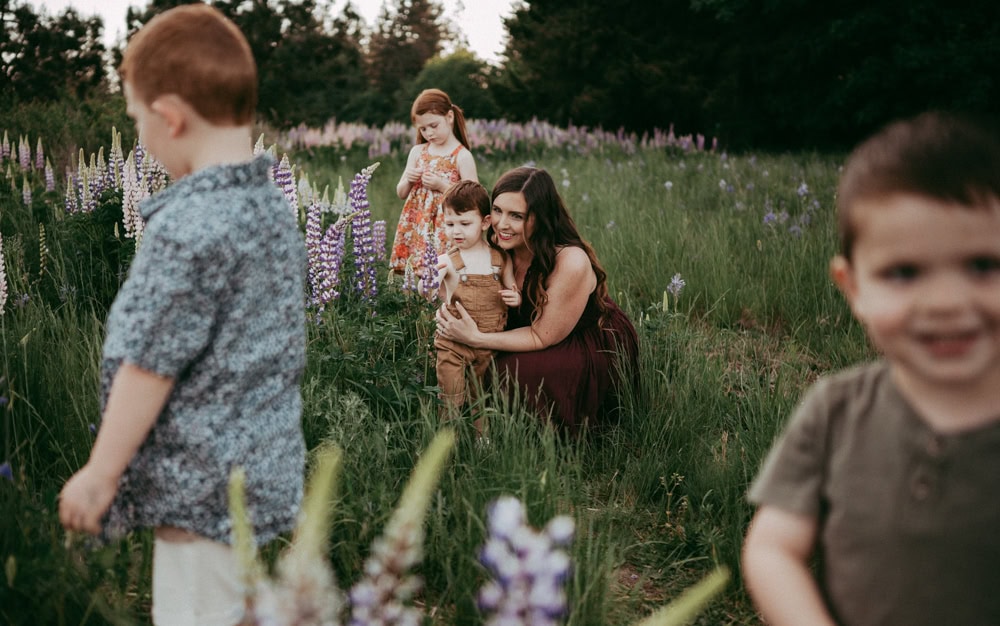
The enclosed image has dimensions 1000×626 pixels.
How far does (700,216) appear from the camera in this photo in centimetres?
726

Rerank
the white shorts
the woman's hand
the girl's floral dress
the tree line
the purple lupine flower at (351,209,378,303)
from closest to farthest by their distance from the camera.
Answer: the white shorts → the woman's hand → the purple lupine flower at (351,209,378,303) → the girl's floral dress → the tree line

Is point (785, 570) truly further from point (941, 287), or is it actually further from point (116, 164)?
point (116, 164)

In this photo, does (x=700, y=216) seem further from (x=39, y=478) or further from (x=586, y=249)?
(x=39, y=478)

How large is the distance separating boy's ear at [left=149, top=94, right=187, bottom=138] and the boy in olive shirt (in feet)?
4.30

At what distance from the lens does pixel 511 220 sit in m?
3.83

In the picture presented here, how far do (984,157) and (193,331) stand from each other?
143 cm

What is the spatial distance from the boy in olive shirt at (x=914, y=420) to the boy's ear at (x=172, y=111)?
131 centimetres

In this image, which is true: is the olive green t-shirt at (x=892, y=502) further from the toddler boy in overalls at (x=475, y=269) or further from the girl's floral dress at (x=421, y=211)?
the girl's floral dress at (x=421, y=211)

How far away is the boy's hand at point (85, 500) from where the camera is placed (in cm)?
161

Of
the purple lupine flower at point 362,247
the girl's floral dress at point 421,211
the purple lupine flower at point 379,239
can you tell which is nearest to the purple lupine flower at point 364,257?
the purple lupine flower at point 362,247

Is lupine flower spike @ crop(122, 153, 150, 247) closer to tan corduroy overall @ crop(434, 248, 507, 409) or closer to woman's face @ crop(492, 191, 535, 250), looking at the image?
tan corduroy overall @ crop(434, 248, 507, 409)

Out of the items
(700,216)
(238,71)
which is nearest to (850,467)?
(238,71)

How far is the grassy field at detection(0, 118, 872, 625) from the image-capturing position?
229 centimetres

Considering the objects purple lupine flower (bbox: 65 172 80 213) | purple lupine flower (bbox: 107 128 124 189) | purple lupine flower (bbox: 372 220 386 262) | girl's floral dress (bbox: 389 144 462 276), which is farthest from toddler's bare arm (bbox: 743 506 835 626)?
purple lupine flower (bbox: 65 172 80 213)
